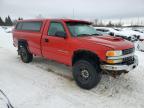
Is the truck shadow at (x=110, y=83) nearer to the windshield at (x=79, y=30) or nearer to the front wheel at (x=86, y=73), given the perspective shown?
the front wheel at (x=86, y=73)

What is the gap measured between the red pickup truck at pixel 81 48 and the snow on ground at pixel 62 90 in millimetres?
454

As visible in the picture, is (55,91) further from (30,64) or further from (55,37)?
(30,64)

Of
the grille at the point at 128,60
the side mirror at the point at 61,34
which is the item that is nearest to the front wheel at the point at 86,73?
the grille at the point at 128,60

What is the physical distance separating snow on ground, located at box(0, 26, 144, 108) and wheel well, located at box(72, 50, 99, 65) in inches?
29.9

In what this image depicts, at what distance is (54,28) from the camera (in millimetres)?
6051

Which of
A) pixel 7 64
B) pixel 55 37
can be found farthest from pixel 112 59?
pixel 7 64

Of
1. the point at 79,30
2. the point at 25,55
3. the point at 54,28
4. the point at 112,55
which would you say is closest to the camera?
the point at 112,55

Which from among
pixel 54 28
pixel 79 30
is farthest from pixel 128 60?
pixel 54 28

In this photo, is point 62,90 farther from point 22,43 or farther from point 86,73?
point 22,43

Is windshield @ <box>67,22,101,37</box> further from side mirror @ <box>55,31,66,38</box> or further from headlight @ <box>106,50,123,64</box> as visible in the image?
headlight @ <box>106,50,123,64</box>

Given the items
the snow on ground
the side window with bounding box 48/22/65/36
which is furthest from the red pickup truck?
the snow on ground

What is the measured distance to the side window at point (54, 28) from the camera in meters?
5.80

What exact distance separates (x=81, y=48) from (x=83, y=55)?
296 millimetres

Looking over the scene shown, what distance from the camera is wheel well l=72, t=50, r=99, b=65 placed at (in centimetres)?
492
